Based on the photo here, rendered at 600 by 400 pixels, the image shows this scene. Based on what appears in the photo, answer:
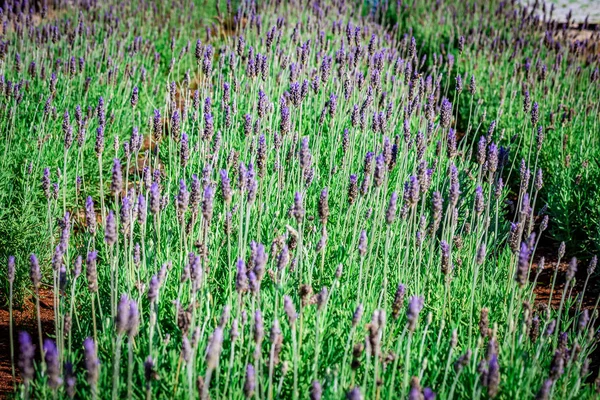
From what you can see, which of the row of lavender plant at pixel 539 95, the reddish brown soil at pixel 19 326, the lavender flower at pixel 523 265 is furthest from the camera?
the row of lavender plant at pixel 539 95

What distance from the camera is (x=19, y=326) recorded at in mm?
3049

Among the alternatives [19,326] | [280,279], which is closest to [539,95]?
[280,279]

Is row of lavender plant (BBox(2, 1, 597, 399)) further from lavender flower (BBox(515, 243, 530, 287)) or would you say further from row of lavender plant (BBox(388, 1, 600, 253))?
row of lavender plant (BBox(388, 1, 600, 253))

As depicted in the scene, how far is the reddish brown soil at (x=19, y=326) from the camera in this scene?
104 inches

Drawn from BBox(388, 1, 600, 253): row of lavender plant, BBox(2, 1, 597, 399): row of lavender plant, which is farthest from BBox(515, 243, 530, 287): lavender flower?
BBox(388, 1, 600, 253): row of lavender plant

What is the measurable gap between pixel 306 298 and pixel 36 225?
81.0 inches

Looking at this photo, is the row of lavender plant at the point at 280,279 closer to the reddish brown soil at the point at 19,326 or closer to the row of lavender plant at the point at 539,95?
the reddish brown soil at the point at 19,326

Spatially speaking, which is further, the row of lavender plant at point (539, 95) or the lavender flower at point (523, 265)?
the row of lavender plant at point (539, 95)

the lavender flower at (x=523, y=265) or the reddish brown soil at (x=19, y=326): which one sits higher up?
the lavender flower at (x=523, y=265)

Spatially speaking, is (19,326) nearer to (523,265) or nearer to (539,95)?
(523,265)

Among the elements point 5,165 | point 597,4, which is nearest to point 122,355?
point 5,165

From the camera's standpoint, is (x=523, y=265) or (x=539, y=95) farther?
(x=539, y=95)

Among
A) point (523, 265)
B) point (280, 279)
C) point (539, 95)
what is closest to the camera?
point (523, 265)

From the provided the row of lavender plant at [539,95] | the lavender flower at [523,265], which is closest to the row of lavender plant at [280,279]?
the lavender flower at [523,265]
